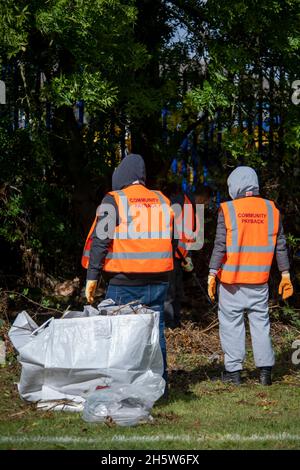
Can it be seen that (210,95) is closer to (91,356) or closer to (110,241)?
(110,241)

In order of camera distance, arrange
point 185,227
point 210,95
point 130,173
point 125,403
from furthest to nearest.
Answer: point 185,227, point 210,95, point 130,173, point 125,403

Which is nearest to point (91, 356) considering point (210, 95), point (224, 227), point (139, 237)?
point (139, 237)

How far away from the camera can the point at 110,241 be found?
7090 mm

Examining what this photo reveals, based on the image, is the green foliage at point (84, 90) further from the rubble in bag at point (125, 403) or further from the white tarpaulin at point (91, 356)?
the rubble in bag at point (125, 403)

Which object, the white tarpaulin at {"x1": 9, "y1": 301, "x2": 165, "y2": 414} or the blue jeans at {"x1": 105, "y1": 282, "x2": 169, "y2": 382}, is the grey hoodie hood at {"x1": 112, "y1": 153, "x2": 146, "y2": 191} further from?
the white tarpaulin at {"x1": 9, "y1": 301, "x2": 165, "y2": 414}

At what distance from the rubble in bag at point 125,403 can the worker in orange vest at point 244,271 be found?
5.09 feet

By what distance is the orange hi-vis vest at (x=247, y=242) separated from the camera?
7.92 m

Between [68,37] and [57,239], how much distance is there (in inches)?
128

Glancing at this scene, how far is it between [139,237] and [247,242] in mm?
1277

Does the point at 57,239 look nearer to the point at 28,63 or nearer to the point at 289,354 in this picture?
the point at 28,63

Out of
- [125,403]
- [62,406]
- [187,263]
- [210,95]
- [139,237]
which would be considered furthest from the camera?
[187,263]

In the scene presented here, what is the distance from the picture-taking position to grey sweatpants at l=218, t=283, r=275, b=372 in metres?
7.95

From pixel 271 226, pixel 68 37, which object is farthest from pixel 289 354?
pixel 68 37

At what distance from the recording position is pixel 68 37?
859 centimetres
